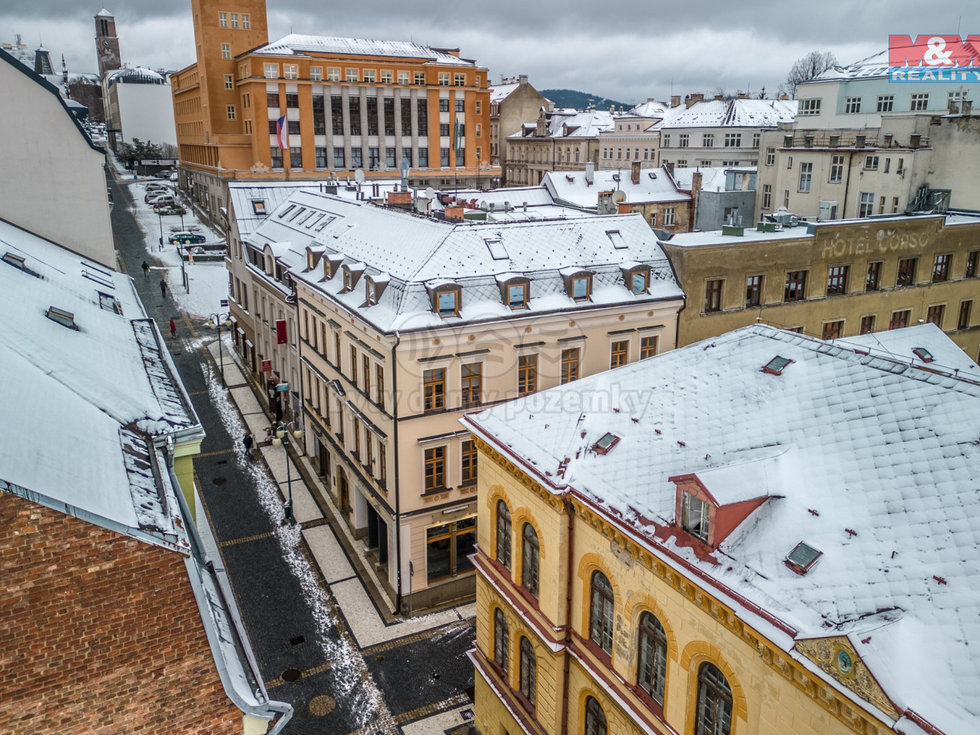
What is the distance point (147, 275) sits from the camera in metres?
76.1

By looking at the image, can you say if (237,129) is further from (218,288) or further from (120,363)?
(120,363)

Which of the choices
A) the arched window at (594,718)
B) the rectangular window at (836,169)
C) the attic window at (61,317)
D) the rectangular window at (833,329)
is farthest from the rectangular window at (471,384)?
the rectangular window at (836,169)

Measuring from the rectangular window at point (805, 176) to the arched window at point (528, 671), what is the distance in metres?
50.4

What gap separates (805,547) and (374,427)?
19569mm

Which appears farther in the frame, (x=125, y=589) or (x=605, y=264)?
(x=605, y=264)

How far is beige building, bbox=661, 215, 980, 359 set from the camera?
32.8m

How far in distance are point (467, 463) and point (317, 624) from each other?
8.39 meters

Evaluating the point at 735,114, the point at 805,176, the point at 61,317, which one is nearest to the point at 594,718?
the point at 61,317

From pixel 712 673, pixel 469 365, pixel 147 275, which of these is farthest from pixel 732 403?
pixel 147 275

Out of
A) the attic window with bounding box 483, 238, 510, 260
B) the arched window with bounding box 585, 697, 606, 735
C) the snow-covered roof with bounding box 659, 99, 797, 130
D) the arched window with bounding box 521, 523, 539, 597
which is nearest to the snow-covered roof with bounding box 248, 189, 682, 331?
the attic window with bounding box 483, 238, 510, 260

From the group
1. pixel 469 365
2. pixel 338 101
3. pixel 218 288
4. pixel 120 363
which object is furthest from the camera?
pixel 338 101

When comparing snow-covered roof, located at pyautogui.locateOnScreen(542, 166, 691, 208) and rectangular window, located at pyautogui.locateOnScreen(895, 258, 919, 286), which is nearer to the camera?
rectangular window, located at pyautogui.locateOnScreen(895, 258, 919, 286)

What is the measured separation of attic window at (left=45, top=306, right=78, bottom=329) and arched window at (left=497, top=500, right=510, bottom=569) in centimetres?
1367

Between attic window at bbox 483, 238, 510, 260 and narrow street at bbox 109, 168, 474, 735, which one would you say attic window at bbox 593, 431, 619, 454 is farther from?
attic window at bbox 483, 238, 510, 260
